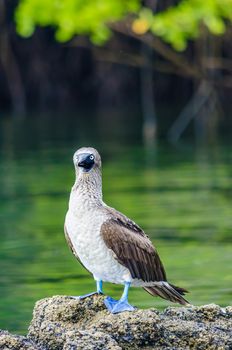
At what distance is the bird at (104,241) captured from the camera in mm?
7469

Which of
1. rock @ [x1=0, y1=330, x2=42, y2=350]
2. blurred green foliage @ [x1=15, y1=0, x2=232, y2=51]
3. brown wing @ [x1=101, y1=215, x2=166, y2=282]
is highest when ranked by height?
blurred green foliage @ [x1=15, y1=0, x2=232, y2=51]

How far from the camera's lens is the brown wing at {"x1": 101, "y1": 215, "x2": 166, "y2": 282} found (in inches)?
297

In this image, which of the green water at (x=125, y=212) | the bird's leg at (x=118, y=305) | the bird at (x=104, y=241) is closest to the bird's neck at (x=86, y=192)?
the bird at (x=104, y=241)

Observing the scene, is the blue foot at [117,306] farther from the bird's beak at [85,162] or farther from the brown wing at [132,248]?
the bird's beak at [85,162]

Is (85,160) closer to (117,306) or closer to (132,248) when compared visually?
(132,248)

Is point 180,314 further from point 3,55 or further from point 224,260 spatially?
point 3,55

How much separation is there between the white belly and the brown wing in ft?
0.12

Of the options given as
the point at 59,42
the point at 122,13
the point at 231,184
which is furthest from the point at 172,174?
the point at 59,42

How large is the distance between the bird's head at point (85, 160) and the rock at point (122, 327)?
67cm

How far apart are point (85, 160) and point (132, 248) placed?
521 mm

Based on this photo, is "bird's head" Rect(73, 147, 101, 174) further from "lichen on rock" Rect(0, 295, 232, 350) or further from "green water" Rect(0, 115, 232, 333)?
"green water" Rect(0, 115, 232, 333)

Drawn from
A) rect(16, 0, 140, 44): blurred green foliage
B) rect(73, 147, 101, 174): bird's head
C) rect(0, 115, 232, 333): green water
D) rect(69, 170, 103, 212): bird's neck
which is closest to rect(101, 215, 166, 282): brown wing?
rect(69, 170, 103, 212): bird's neck

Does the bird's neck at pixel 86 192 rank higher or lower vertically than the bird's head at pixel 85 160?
lower

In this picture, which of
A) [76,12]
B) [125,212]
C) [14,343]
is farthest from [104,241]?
[76,12]
